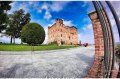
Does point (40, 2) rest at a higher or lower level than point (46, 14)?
higher

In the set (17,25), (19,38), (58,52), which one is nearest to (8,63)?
(19,38)

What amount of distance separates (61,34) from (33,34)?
0.66m

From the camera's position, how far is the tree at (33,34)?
3002mm

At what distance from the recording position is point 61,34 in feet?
9.06

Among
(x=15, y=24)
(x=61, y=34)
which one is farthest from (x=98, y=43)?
(x=15, y=24)

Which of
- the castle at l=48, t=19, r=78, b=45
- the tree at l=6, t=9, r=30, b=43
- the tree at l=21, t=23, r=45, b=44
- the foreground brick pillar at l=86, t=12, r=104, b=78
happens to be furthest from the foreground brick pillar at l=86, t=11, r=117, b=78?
the tree at l=6, t=9, r=30, b=43

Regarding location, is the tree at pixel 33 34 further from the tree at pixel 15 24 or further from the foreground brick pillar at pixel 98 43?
the foreground brick pillar at pixel 98 43

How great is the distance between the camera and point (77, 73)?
3172 millimetres

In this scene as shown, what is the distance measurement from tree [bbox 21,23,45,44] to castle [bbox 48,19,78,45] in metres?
0.23

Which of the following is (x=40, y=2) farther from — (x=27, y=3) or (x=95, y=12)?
(x=95, y=12)

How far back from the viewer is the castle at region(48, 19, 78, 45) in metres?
2.75

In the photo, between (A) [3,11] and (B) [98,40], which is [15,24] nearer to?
(A) [3,11]

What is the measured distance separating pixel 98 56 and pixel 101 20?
56 centimetres

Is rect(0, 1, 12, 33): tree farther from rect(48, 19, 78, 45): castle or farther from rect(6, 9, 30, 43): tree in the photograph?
rect(48, 19, 78, 45): castle
